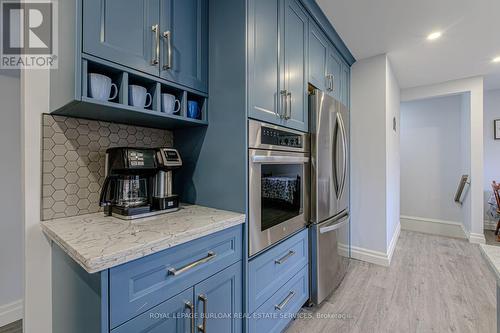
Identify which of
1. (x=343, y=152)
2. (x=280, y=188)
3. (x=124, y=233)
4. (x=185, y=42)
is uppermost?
(x=185, y=42)

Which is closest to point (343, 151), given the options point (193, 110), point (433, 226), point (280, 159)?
point (280, 159)

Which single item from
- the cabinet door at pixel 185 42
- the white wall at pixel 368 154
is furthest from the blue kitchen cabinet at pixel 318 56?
the cabinet door at pixel 185 42

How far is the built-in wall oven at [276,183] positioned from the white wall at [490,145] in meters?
4.37

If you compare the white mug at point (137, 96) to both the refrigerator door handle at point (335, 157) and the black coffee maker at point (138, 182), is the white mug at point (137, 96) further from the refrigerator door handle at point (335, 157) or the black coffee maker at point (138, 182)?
the refrigerator door handle at point (335, 157)

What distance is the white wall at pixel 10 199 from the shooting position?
5.99 feet

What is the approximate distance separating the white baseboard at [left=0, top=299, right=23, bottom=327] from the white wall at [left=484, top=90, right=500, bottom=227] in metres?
6.49

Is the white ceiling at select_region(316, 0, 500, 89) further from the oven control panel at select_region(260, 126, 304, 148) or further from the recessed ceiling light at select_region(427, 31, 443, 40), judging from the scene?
the oven control panel at select_region(260, 126, 304, 148)

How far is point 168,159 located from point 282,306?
120 centimetres

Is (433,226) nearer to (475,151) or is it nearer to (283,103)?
(475,151)

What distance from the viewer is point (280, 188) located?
5.18ft

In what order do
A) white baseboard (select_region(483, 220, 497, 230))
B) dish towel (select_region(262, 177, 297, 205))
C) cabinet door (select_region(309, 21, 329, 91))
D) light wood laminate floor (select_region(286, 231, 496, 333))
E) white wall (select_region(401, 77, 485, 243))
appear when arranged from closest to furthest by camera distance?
dish towel (select_region(262, 177, 297, 205)), light wood laminate floor (select_region(286, 231, 496, 333)), cabinet door (select_region(309, 21, 329, 91)), white wall (select_region(401, 77, 485, 243)), white baseboard (select_region(483, 220, 497, 230))

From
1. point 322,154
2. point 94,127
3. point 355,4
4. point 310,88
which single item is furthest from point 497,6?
point 94,127

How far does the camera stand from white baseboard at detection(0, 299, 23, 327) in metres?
1.77

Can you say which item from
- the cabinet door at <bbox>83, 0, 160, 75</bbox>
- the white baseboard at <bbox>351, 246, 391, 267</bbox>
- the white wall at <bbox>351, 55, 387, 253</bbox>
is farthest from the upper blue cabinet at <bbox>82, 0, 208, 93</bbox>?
the white baseboard at <bbox>351, 246, 391, 267</bbox>
